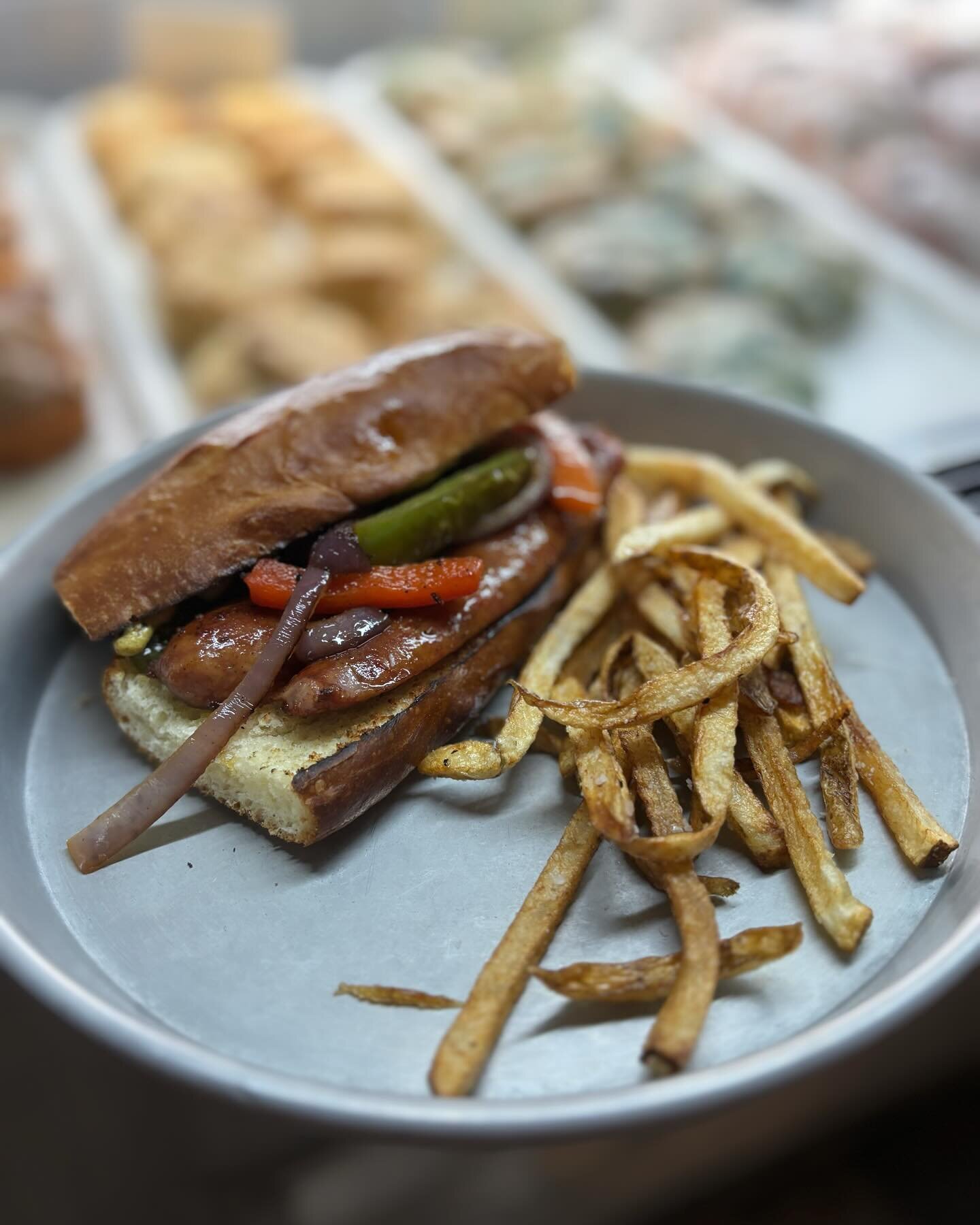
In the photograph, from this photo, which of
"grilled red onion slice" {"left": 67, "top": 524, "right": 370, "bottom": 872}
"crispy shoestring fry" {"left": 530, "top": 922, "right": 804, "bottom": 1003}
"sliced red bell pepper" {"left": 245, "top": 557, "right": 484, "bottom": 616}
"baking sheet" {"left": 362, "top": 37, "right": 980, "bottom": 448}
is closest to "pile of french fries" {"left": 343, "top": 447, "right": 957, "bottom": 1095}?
"crispy shoestring fry" {"left": 530, "top": 922, "right": 804, "bottom": 1003}

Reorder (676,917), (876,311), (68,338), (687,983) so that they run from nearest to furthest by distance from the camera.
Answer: (687,983), (676,917), (68,338), (876,311)

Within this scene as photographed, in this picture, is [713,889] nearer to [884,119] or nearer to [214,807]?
[214,807]

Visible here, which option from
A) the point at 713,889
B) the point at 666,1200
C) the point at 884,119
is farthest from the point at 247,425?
the point at 884,119

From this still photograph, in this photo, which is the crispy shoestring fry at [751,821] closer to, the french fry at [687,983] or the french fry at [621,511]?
the french fry at [687,983]

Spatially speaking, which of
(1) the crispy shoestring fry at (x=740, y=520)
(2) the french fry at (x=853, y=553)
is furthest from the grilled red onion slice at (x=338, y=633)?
(2) the french fry at (x=853, y=553)

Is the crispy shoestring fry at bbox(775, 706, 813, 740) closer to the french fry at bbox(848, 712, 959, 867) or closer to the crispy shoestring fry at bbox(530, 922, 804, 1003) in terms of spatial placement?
the french fry at bbox(848, 712, 959, 867)

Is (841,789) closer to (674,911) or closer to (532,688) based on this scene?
(674,911)

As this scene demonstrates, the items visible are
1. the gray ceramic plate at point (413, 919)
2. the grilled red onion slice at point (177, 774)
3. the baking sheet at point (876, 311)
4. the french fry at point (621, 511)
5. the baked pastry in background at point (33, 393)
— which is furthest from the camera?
the baking sheet at point (876, 311)

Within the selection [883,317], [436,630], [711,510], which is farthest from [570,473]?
[883,317]
